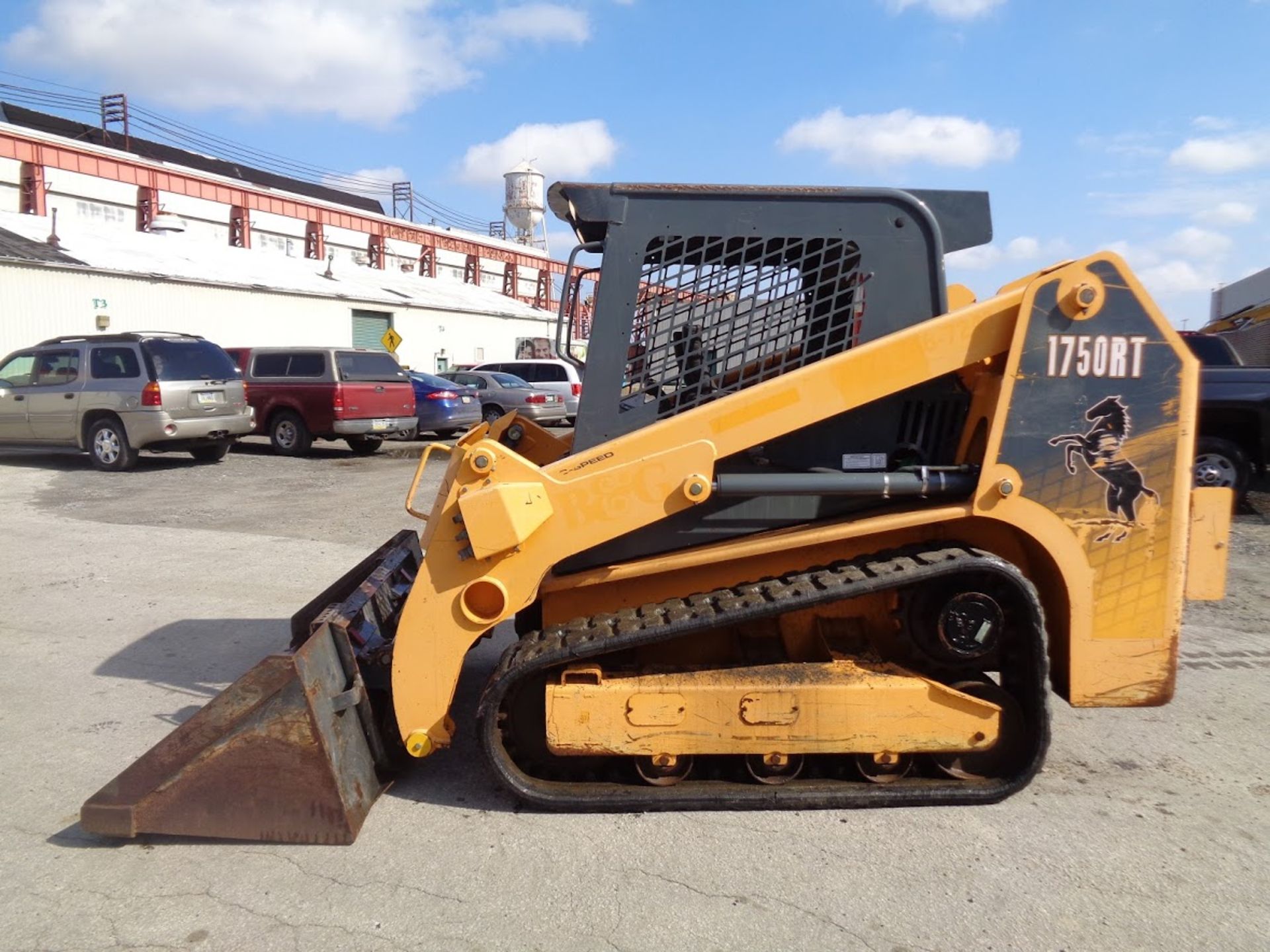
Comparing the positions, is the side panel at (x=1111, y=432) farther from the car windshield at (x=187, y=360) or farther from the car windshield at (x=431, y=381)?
the car windshield at (x=431, y=381)

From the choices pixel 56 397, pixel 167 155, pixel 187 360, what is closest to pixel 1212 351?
pixel 187 360

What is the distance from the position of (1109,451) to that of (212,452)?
13.9 m

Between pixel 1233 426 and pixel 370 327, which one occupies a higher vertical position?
pixel 370 327

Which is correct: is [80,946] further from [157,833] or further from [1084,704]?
[1084,704]

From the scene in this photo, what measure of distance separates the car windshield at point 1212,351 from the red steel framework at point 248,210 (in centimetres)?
2954

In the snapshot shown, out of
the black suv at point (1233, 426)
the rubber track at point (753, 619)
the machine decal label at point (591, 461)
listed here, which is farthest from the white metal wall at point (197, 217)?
the rubber track at point (753, 619)

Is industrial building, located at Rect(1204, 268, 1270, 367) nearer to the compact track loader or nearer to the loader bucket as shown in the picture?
the compact track loader

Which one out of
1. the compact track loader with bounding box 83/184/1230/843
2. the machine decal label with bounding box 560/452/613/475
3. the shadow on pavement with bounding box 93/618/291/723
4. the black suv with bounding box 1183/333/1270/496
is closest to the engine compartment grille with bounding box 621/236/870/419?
the compact track loader with bounding box 83/184/1230/843

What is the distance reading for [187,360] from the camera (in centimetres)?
1308

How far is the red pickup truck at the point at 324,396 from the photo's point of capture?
598 inches

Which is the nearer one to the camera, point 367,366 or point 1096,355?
point 1096,355

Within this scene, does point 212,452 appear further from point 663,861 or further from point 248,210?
point 248,210

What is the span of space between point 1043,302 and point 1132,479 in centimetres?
72

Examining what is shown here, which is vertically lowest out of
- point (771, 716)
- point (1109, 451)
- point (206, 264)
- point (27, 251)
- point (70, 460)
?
point (771, 716)
